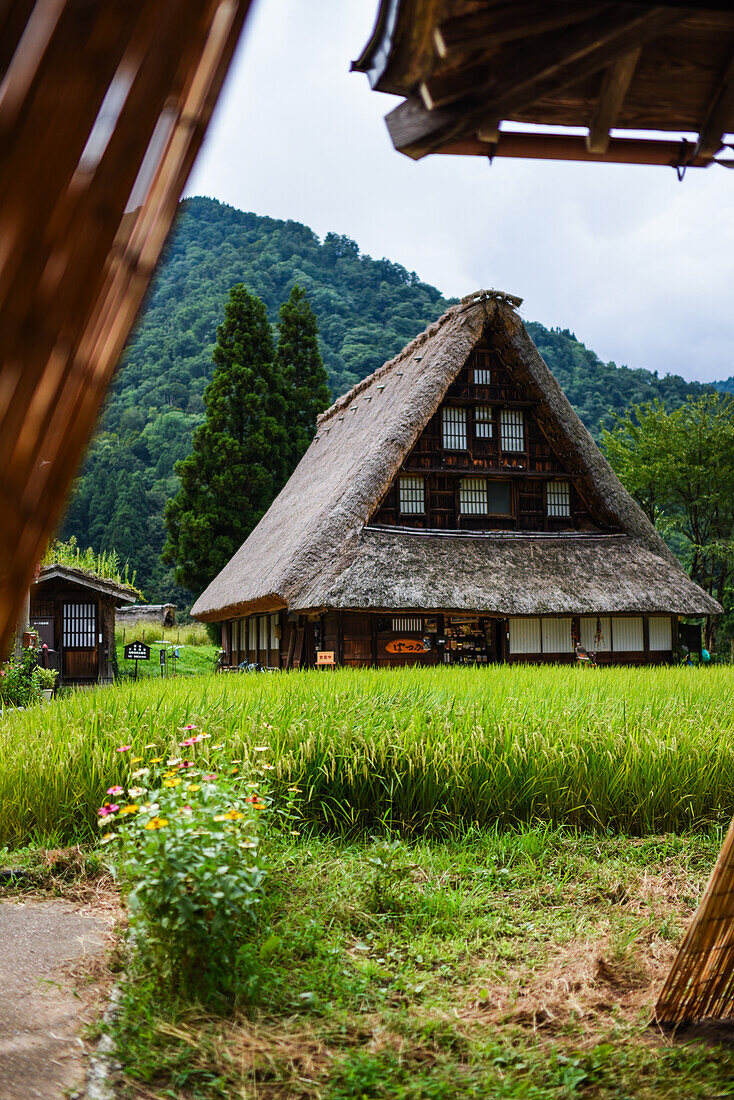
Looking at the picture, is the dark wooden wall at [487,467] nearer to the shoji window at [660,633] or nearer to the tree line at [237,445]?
the shoji window at [660,633]

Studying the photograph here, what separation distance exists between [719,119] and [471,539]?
460 inches

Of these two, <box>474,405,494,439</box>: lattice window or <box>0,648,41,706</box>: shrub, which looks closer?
<box>0,648,41,706</box>: shrub

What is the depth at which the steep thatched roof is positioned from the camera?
38.7 feet

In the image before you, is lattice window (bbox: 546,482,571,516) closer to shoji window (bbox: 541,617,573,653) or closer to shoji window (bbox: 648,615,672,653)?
shoji window (bbox: 541,617,573,653)

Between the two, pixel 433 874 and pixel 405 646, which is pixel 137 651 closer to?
pixel 405 646

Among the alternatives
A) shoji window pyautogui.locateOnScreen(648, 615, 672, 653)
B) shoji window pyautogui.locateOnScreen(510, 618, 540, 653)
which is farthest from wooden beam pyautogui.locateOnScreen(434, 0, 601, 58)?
shoji window pyautogui.locateOnScreen(648, 615, 672, 653)

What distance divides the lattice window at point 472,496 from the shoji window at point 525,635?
196 cm

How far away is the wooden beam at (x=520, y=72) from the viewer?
4.39ft

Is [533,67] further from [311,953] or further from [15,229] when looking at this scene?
[311,953]

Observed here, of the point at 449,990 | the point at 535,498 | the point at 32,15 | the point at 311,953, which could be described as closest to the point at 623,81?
the point at 32,15

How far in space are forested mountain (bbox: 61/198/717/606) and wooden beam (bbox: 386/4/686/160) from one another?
1010 inches

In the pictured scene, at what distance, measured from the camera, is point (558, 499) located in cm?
1430

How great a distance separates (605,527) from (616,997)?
40.6 feet

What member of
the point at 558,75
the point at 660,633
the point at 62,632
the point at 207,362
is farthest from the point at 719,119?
the point at 207,362
